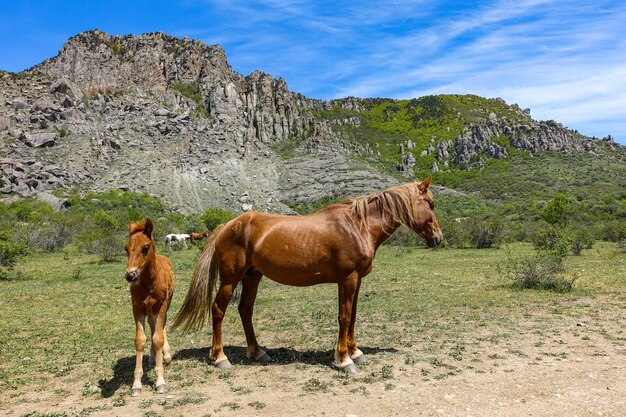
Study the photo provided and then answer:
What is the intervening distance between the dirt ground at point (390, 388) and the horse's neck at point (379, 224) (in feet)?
6.01

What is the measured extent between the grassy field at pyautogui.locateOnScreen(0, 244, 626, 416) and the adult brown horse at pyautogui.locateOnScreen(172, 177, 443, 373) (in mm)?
678

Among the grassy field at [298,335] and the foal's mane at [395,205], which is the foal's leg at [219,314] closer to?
the grassy field at [298,335]

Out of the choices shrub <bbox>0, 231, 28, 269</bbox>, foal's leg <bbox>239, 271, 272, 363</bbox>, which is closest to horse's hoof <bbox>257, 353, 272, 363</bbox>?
foal's leg <bbox>239, 271, 272, 363</bbox>

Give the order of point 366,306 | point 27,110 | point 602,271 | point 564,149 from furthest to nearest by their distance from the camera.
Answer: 1. point 564,149
2. point 27,110
3. point 602,271
4. point 366,306

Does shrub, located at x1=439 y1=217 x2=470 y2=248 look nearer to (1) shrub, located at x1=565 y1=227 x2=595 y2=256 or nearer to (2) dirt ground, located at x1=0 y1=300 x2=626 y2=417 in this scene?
(1) shrub, located at x1=565 y1=227 x2=595 y2=256

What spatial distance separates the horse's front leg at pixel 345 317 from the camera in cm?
595

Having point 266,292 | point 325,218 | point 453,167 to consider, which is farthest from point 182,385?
point 453,167

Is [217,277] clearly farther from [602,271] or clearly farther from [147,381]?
[602,271]

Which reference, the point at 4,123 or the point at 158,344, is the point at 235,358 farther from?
the point at 4,123

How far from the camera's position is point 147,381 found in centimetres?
585

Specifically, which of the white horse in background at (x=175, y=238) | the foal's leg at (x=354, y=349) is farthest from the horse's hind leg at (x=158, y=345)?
the white horse in background at (x=175, y=238)

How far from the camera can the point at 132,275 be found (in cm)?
510

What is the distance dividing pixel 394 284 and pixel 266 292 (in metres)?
4.40

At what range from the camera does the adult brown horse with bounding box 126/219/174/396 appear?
17.5 feet
